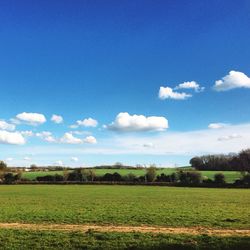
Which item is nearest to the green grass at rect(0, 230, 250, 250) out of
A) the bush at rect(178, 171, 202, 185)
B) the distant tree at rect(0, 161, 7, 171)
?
the bush at rect(178, 171, 202, 185)

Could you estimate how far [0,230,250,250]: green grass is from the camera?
19.4m

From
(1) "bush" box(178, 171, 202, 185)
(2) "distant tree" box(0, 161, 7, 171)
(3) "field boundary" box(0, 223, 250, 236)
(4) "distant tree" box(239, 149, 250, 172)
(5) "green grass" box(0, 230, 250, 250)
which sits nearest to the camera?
(5) "green grass" box(0, 230, 250, 250)

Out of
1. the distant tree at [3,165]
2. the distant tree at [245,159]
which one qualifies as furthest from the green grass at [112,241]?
the distant tree at [3,165]

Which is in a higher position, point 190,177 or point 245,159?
point 245,159

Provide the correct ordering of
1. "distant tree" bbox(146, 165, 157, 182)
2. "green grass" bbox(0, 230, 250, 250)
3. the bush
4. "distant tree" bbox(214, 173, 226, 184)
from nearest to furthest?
"green grass" bbox(0, 230, 250, 250), "distant tree" bbox(214, 173, 226, 184), the bush, "distant tree" bbox(146, 165, 157, 182)

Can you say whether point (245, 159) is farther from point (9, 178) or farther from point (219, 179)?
point (9, 178)

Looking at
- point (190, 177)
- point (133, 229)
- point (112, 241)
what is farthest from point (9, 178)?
point (112, 241)

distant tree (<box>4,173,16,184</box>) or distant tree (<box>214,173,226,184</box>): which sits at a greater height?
distant tree (<box>4,173,16,184</box>)

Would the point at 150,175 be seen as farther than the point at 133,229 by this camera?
Yes

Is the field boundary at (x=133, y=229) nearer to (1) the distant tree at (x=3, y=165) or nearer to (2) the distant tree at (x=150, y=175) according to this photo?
(2) the distant tree at (x=150, y=175)

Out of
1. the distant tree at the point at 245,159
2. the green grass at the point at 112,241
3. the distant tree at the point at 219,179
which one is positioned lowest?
the green grass at the point at 112,241

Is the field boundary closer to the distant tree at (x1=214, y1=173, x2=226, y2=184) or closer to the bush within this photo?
the distant tree at (x1=214, y1=173, x2=226, y2=184)

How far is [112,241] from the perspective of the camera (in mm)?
20500

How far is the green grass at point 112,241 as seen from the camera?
1941 cm
